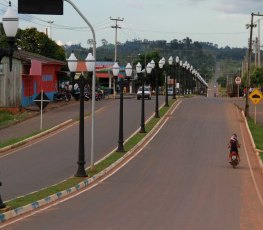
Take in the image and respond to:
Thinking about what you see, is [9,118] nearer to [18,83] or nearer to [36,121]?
[36,121]

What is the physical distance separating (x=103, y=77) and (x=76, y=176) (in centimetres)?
9139

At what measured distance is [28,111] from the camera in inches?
2045

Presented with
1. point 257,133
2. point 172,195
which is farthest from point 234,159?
point 257,133

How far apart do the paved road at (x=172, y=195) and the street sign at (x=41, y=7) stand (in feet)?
18.8

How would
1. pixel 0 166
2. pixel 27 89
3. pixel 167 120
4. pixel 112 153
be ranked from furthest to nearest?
pixel 27 89
pixel 167 120
pixel 112 153
pixel 0 166

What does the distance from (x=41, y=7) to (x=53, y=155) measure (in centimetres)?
1330

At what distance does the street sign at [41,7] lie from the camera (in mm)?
18406

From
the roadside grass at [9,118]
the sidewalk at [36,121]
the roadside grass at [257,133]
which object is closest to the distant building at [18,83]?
the sidewalk at [36,121]

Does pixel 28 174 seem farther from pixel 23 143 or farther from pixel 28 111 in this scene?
pixel 28 111

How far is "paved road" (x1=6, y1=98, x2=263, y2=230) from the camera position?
14914 mm

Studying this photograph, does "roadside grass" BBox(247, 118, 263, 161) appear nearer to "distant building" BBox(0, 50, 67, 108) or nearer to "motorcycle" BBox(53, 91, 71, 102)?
"distant building" BBox(0, 50, 67, 108)

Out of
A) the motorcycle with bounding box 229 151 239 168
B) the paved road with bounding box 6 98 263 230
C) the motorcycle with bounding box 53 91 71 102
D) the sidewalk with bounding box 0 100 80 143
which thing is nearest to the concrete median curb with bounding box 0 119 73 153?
the sidewalk with bounding box 0 100 80 143

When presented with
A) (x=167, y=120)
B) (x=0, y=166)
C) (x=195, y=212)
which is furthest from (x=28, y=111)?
(x=195, y=212)

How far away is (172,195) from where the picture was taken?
65.8 feet
